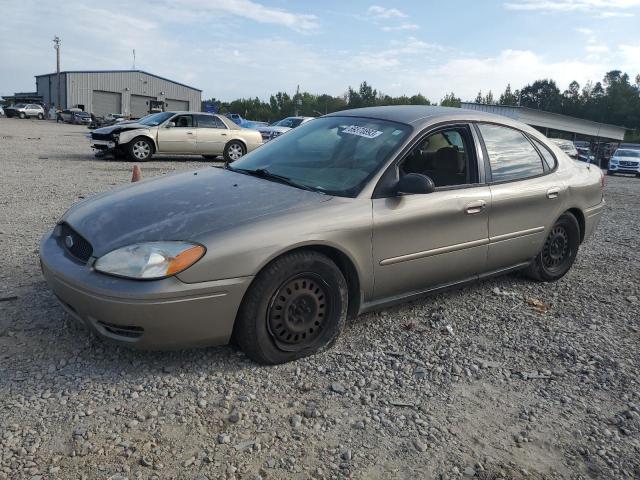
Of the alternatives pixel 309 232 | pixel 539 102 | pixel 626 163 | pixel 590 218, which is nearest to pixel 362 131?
pixel 309 232

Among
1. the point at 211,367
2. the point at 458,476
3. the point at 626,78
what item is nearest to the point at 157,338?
the point at 211,367

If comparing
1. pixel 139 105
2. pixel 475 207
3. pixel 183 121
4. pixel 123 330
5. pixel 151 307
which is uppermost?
pixel 139 105

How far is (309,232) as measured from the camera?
3.10m

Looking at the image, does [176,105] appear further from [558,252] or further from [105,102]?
[558,252]

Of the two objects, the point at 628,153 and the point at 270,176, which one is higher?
the point at 628,153

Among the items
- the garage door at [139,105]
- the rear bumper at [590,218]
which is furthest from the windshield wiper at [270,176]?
the garage door at [139,105]

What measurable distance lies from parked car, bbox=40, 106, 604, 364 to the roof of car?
0.6 inches

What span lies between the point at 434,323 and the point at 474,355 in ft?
1.65

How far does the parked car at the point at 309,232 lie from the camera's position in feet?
9.26

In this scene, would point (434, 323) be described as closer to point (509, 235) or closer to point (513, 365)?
point (513, 365)

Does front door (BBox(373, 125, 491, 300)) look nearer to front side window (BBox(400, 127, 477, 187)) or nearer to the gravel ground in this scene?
front side window (BBox(400, 127, 477, 187))

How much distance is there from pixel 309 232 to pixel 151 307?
96cm

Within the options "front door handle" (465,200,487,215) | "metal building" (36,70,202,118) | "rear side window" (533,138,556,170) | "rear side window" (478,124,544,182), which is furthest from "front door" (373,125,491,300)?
"metal building" (36,70,202,118)

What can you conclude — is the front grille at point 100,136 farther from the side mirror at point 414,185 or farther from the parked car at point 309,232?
the side mirror at point 414,185
